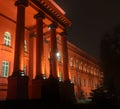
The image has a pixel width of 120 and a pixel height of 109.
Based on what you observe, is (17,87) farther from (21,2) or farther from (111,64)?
(111,64)

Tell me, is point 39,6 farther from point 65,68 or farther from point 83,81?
point 83,81

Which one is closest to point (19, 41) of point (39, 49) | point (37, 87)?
point (39, 49)

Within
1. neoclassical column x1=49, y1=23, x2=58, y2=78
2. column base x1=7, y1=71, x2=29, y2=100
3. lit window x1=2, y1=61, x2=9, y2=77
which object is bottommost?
column base x1=7, y1=71, x2=29, y2=100

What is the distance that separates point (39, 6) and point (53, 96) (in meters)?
12.9

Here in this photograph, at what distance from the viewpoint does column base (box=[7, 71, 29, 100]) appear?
18.8 m

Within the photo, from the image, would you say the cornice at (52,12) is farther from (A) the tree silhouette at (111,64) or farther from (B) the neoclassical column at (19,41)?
(A) the tree silhouette at (111,64)

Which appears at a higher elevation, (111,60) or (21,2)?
(21,2)

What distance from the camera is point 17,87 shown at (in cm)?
1884

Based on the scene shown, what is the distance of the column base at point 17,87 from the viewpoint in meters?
18.8

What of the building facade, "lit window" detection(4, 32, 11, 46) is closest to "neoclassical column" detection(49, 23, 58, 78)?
the building facade

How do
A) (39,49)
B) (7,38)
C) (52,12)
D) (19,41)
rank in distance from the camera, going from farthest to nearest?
(52,12) < (7,38) < (39,49) < (19,41)

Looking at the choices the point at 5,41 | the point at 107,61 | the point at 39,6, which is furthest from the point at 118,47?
the point at 5,41

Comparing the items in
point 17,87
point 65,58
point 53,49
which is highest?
point 53,49

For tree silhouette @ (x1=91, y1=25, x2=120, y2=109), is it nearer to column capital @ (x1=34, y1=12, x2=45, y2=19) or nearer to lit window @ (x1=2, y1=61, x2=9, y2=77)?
column capital @ (x1=34, y1=12, x2=45, y2=19)
